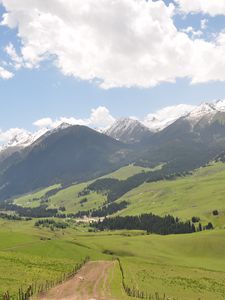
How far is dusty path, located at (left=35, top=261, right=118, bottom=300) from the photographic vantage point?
80000 millimetres

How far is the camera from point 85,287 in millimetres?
92312

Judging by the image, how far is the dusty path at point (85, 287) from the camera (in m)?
80.0

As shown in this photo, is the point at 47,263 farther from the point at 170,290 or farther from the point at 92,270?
the point at 170,290

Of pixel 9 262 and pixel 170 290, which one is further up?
pixel 9 262

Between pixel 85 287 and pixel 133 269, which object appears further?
pixel 133 269

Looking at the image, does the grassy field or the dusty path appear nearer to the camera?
the dusty path

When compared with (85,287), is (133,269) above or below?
above

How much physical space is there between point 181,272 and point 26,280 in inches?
2583

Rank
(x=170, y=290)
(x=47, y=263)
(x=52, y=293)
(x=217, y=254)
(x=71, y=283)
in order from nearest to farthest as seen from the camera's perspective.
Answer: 1. (x=52, y=293)
2. (x=71, y=283)
3. (x=170, y=290)
4. (x=47, y=263)
5. (x=217, y=254)

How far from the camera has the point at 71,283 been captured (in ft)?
318

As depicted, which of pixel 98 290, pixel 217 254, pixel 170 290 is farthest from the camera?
pixel 217 254

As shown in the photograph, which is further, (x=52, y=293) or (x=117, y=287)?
(x=117, y=287)

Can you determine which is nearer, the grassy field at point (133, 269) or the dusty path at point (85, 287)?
the dusty path at point (85, 287)

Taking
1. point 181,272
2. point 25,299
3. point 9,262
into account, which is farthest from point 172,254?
point 25,299
